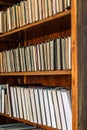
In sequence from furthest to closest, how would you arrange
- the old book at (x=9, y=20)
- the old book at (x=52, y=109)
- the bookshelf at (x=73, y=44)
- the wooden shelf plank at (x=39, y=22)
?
the old book at (x=9, y=20) < the old book at (x=52, y=109) < the wooden shelf plank at (x=39, y=22) < the bookshelf at (x=73, y=44)

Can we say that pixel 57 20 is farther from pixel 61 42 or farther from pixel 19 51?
pixel 19 51

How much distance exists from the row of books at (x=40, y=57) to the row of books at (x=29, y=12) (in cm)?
18

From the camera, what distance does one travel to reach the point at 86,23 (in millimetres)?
1354

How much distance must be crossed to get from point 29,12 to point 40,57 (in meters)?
0.32

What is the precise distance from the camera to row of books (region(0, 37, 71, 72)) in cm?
150

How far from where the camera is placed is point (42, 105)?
1.67 m

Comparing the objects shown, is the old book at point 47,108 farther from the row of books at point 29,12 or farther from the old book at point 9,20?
the old book at point 9,20

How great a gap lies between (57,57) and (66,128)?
0.42 m

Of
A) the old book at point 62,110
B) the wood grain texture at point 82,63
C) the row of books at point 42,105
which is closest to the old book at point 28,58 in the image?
the row of books at point 42,105

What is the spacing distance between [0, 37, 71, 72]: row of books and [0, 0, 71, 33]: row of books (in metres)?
0.18

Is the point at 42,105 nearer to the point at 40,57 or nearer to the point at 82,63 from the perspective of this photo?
the point at 40,57

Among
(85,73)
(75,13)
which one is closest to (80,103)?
(85,73)

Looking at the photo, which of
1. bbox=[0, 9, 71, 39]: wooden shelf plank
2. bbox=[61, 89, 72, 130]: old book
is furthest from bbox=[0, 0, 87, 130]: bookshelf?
bbox=[61, 89, 72, 130]: old book

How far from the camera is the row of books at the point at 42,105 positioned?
1493 mm
